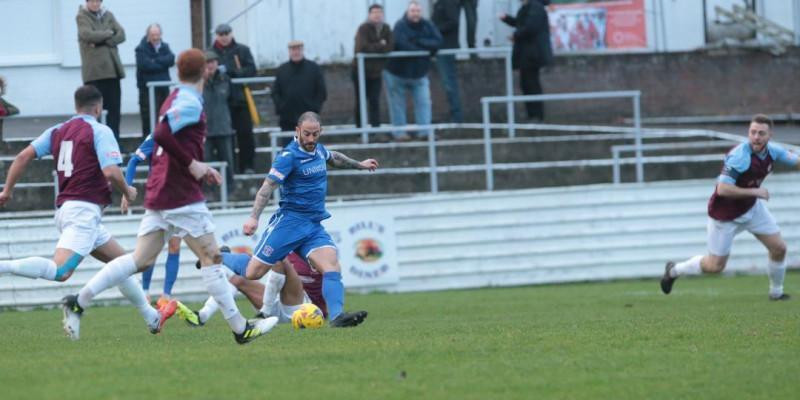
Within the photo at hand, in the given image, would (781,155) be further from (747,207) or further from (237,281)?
(237,281)

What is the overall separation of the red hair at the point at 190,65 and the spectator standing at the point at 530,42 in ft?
45.3

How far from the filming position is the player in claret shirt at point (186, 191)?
10852 mm

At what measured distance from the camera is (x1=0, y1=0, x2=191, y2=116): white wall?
25672 mm

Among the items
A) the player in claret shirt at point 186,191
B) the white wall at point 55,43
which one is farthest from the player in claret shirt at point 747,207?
the white wall at point 55,43

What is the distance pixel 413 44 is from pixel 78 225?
11437mm

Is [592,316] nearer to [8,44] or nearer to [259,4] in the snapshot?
[259,4]

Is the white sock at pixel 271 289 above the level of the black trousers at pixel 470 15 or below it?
below

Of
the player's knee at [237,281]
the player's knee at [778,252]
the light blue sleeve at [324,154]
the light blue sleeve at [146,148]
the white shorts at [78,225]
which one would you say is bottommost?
the player's knee at [778,252]

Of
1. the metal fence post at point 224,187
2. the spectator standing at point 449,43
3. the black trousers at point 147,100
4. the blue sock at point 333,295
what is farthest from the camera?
the spectator standing at point 449,43

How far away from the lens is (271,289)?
1421 centimetres

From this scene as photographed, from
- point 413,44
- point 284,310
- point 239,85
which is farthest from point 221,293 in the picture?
point 413,44

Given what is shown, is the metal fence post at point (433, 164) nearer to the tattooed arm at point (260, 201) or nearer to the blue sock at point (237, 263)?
the blue sock at point (237, 263)

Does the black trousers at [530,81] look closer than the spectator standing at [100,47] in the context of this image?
No

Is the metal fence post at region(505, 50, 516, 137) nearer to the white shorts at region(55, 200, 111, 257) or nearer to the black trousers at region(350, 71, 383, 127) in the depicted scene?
the black trousers at region(350, 71, 383, 127)
